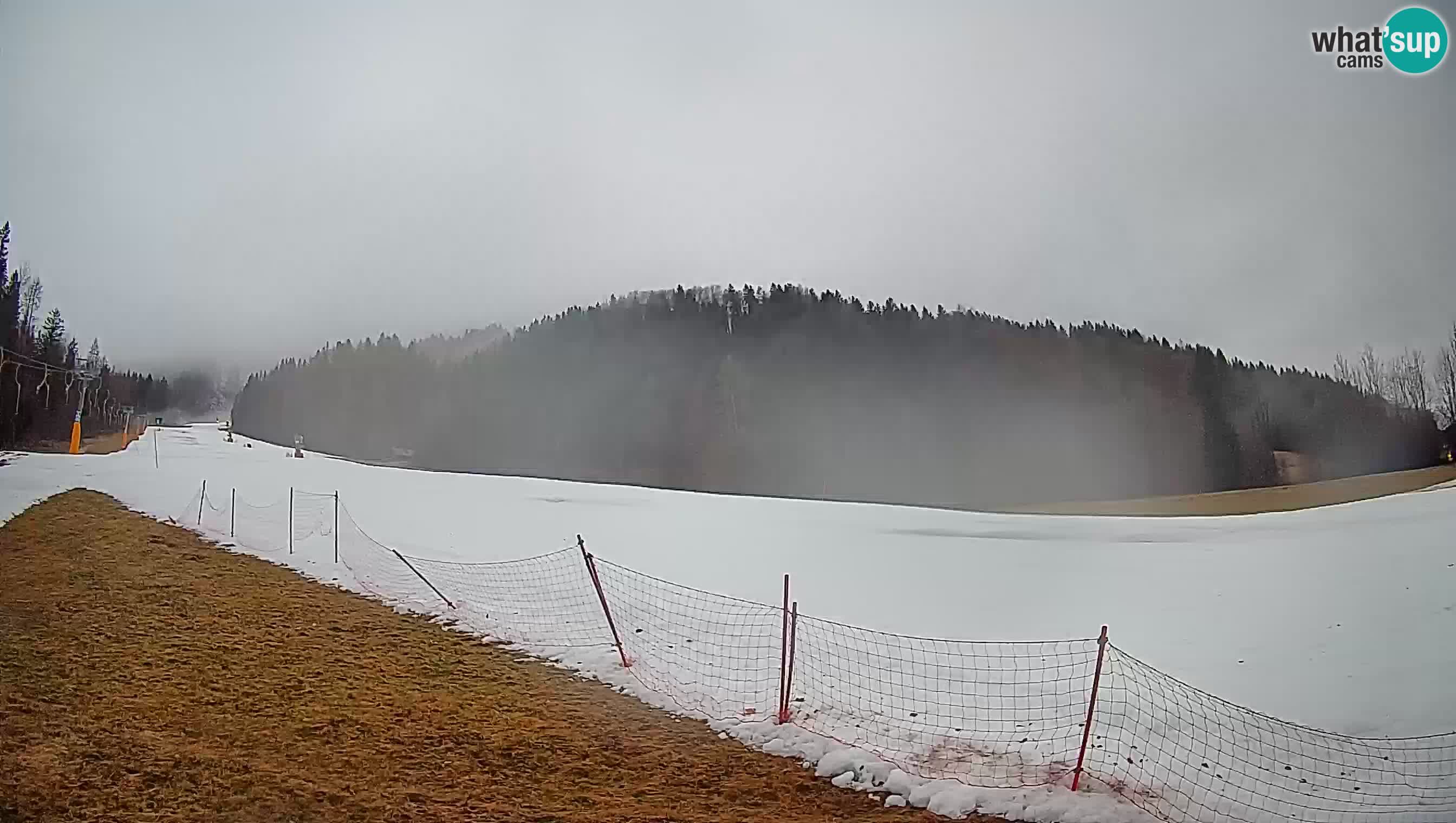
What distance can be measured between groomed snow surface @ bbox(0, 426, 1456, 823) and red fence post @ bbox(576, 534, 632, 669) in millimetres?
55

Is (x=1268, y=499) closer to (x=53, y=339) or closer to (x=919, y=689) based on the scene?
(x=919, y=689)

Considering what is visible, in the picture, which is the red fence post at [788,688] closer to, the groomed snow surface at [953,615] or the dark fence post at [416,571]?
the groomed snow surface at [953,615]

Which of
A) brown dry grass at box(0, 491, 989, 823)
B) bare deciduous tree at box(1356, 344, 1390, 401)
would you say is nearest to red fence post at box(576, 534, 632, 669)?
brown dry grass at box(0, 491, 989, 823)

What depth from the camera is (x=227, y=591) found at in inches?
134

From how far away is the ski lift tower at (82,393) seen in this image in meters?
2.75

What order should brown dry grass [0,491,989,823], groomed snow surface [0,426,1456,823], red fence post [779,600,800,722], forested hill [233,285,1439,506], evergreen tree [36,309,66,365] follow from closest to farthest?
brown dry grass [0,491,989,823] → groomed snow surface [0,426,1456,823] → red fence post [779,600,800,722] → evergreen tree [36,309,66,365] → forested hill [233,285,1439,506]

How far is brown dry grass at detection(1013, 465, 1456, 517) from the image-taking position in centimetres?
277

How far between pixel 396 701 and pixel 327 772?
0.55m

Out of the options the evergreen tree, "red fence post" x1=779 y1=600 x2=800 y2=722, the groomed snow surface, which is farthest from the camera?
the evergreen tree

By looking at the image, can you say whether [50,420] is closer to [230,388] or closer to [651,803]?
[230,388]

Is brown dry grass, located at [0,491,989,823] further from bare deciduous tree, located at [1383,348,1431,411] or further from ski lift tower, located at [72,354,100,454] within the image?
bare deciduous tree, located at [1383,348,1431,411]

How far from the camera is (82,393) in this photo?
280cm

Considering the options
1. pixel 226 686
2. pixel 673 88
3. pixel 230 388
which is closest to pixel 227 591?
pixel 230 388

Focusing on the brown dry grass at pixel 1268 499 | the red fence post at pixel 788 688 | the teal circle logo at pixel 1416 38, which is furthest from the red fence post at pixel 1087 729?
the teal circle logo at pixel 1416 38
